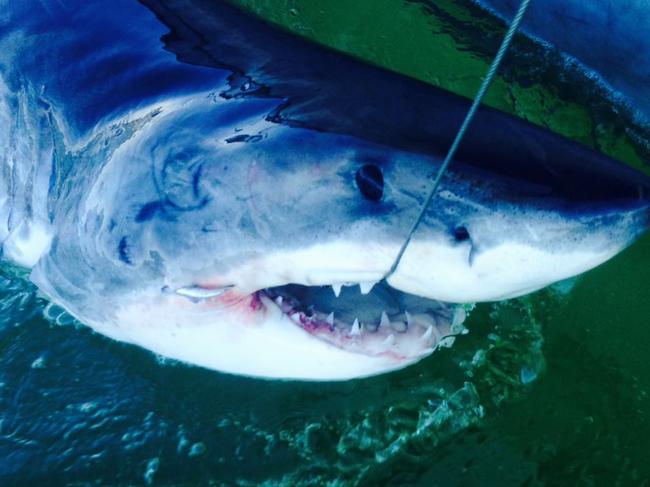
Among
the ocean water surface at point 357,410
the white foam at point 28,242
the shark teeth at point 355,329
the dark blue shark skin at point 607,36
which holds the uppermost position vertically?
the dark blue shark skin at point 607,36

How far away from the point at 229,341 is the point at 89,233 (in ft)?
1.16

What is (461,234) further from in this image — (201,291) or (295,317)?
(201,291)

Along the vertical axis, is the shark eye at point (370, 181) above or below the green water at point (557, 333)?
above

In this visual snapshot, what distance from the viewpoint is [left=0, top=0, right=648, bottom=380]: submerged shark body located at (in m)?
1.13

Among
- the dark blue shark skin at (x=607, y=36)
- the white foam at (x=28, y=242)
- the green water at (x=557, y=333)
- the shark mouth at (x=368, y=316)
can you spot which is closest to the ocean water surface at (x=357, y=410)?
the green water at (x=557, y=333)

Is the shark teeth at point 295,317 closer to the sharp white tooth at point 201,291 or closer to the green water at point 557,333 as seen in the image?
the sharp white tooth at point 201,291

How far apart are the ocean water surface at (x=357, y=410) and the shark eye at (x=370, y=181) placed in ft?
3.01

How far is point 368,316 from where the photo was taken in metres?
1.37

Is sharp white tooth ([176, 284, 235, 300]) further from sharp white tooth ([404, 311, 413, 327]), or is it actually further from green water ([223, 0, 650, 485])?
green water ([223, 0, 650, 485])

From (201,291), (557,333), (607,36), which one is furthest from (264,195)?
(607,36)

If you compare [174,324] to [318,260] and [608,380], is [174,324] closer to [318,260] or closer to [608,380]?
[318,260]

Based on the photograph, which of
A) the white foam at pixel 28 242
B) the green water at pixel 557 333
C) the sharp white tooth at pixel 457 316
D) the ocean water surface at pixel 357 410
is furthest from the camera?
the green water at pixel 557 333

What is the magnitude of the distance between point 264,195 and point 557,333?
4.46ft

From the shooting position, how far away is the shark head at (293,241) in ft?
3.66
